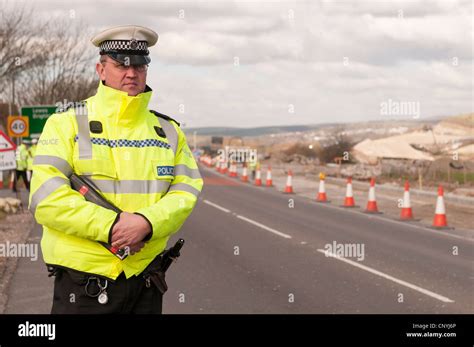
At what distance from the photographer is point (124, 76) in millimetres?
4031

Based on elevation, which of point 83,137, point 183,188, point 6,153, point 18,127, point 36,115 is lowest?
point 183,188

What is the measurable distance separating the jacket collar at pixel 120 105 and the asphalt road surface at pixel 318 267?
4.42m

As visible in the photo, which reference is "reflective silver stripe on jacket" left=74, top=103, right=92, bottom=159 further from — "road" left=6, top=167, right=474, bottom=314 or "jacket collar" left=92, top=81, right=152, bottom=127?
"road" left=6, top=167, right=474, bottom=314

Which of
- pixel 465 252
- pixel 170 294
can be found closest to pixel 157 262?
pixel 170 294

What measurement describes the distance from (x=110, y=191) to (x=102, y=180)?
69 millimetres

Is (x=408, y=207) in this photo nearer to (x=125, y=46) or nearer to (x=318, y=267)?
(x=318, y=267)

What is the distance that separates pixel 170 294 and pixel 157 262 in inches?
199

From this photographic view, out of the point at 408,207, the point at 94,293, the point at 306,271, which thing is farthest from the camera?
the point at 408,207

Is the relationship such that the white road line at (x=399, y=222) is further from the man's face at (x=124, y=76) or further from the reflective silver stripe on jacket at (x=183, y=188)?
the man's face at (x=124, y=76)

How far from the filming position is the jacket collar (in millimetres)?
3971

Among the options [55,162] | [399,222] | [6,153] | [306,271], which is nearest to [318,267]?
[306,271]

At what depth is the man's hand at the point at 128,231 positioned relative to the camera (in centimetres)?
380

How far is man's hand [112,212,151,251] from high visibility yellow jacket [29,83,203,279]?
4 centimetres

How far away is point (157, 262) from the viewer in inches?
164
